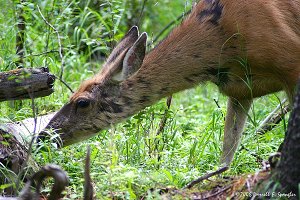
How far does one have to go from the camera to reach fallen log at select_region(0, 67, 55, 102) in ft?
18.9

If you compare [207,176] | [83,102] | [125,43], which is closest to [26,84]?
[83,102]

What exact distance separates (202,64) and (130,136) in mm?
926

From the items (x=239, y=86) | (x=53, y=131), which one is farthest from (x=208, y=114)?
→ (x=53, y=131)

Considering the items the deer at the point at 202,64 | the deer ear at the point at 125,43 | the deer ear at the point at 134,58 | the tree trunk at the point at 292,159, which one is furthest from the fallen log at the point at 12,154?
the tree trunk at the point at 292,159

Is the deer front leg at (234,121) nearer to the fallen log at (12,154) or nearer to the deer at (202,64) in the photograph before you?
the deer at (202,64)

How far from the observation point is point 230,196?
4453 mm

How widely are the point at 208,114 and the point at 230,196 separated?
4.37m

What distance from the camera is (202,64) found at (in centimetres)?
656

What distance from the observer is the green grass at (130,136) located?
204 inches

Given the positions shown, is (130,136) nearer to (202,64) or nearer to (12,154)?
(202,64)

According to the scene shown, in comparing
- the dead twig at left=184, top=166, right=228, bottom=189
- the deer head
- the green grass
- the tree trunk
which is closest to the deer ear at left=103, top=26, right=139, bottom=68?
the deer head

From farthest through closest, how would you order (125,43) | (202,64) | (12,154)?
(125,43), (202,64), (12,154)

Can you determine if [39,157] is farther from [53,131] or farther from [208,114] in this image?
[208,114]

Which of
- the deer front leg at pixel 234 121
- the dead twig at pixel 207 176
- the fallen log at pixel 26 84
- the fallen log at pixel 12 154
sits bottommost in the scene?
the deer front leg at pixel 234 121
